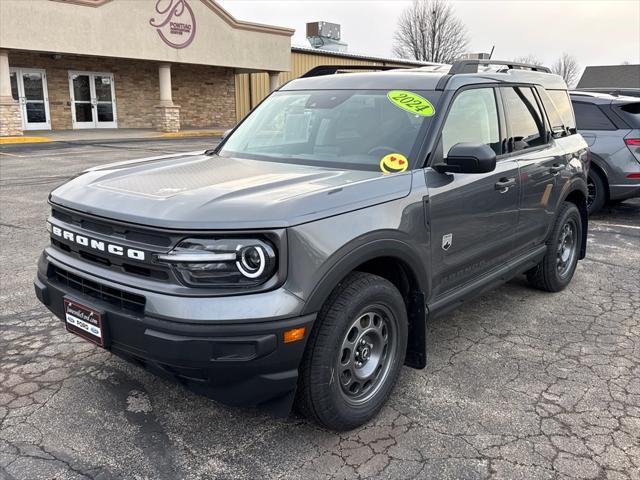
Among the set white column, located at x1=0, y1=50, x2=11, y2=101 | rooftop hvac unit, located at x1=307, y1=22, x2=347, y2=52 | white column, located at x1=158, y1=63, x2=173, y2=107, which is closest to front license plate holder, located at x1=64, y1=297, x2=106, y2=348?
white column, located at x1=0, y1=50, x2=11, y2=101

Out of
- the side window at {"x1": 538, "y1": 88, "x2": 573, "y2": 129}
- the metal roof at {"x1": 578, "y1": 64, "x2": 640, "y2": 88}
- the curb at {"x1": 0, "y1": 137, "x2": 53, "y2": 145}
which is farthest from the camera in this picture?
the metal roof at {"x1": 578, "y1": 64, "x2": 640, "y2": 88}

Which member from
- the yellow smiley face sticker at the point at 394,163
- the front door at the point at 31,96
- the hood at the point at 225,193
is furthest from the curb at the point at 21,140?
the yellow smiley face sticker at the point at 394,163

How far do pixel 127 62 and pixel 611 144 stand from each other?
74.0 ft

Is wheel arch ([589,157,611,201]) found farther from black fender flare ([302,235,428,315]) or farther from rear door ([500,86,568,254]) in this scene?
black fender flare ([302,235,428,315])

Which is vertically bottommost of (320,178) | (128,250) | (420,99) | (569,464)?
(569,464)

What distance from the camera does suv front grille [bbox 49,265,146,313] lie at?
2.58 m

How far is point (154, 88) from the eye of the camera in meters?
27.2

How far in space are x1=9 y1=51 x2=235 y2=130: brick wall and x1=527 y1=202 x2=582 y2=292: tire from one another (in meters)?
23.1

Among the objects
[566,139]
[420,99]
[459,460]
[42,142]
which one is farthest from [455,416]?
[42,142]

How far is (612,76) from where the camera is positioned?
47.3 m

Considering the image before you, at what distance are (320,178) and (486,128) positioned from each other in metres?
1.52

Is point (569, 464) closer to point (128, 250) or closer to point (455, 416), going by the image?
point (455, 416)

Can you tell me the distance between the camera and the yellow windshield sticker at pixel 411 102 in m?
3.51

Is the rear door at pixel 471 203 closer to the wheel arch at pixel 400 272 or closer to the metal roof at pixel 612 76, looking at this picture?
the wheel arch at pixel 400 272
